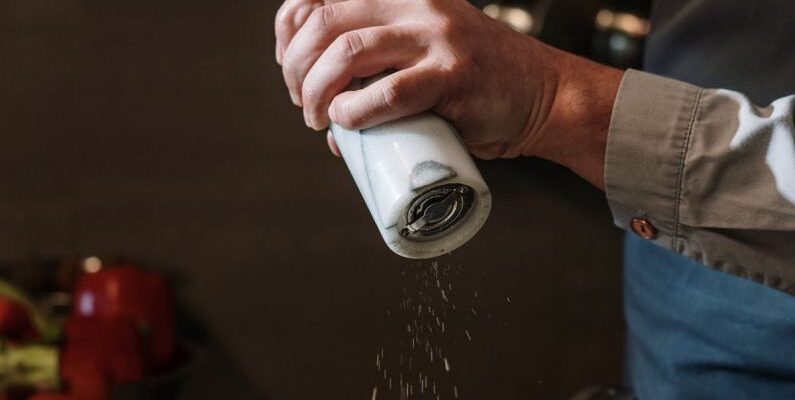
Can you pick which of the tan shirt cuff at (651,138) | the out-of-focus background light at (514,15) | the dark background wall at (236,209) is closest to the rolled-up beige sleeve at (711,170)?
the tan shirt cuff at (651,138)

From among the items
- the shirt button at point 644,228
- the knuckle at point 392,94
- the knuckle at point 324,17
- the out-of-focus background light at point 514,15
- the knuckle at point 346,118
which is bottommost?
the shirt button at point 644,228

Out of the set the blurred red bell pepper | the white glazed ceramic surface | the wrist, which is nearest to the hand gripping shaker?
the white glazed ceramic surface

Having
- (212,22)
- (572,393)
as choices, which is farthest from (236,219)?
(572,393)

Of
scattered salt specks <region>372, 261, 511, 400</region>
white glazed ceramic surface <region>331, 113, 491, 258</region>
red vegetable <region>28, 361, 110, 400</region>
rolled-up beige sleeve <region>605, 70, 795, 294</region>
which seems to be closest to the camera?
white glazed ceramic surface <region>331, 113, 491, 258</region>

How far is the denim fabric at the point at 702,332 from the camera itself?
84 centimetres

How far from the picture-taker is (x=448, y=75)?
0.60 metres

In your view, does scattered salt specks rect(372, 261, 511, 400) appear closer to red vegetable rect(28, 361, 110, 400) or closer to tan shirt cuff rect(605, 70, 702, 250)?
red vegetable rect(28, 361, 110, 400)

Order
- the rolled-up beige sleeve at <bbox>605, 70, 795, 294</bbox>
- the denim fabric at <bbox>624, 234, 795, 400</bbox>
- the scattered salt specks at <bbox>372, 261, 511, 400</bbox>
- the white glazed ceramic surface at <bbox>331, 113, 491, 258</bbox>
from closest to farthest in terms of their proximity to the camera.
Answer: the white glazed ceramic surface at <bbox>331, 113, 491, 258</bbox> → the rolled-up beige sleeve at <bbox>605, 70, 795, 294</bbox> → the denim fabric at <bbox>624, 234, 795, 400</bbox> → the scattered salt specks at <bbox>372, 261, 511, 400</bbox>

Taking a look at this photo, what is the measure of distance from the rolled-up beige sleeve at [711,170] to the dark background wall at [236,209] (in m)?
0.63

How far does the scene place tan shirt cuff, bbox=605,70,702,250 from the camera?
0.67 m

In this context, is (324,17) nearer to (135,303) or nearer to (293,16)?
(293,16)

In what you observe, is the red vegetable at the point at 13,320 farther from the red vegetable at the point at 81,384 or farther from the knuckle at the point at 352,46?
the knuckle at the point at 352,46

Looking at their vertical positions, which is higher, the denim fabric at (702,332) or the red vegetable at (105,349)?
the denim fabric at (702,332)

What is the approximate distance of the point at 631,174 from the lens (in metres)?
0.68
